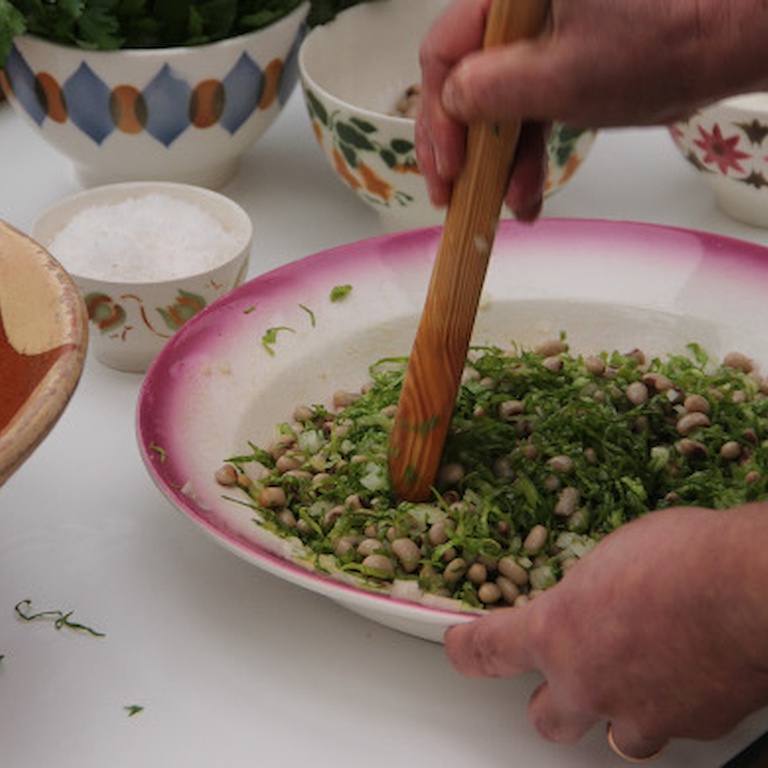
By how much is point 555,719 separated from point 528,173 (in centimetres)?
43

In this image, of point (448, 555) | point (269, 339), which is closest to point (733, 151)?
point (269, 339)

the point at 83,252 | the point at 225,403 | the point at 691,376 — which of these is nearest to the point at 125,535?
the point at 225,403

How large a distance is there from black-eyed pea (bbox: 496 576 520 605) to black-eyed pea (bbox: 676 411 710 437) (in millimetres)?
222

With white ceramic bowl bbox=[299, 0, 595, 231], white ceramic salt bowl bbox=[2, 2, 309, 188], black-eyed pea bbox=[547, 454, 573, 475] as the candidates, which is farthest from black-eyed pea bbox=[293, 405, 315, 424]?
white ceramic salt bowl bbox=[2, 2, 309, 188]

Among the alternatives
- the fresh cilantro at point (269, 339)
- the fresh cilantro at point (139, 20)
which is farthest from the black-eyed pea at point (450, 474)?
the fresh cilantro at point (139, 20)

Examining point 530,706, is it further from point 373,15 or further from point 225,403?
point 373,15

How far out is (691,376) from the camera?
1290 millimetres

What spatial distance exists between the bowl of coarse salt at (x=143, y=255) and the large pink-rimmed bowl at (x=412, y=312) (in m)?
0.09

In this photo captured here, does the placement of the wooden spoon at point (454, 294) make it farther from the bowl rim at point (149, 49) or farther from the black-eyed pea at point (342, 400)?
the bowl rim at point (149, 49)

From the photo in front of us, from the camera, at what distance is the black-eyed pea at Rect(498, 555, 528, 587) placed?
1091 mm

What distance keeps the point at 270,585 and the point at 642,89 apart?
48 centimetres

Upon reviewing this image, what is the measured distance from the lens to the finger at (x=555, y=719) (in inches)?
38.0

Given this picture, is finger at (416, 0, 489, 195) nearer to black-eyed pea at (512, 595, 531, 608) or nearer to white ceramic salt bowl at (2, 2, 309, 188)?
black-eyed pea at (512, 595, 531, 608)

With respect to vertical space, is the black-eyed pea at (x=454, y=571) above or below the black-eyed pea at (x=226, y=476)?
below
